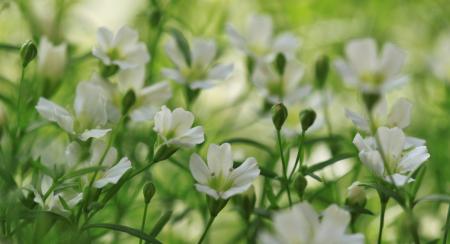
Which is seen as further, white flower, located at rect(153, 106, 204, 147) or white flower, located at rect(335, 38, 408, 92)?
white flower, located at rect(335, 38, 408, 92)

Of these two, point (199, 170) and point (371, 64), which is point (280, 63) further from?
point (199, 170)

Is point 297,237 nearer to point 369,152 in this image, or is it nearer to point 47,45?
point 369,152

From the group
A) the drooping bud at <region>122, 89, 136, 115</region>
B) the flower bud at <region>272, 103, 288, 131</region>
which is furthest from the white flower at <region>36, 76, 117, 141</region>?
the flower bud at <region>272, 103, 288, 131</region>

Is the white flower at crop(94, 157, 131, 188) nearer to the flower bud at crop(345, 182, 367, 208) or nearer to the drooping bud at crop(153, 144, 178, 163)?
the drooping bud at crop(153, 144, 178, 163)

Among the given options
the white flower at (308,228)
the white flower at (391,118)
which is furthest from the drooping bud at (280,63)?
the white flower at (308,228)

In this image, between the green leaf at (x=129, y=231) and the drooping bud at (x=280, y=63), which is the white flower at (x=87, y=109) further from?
the drooping bud at (x=280, y=63)

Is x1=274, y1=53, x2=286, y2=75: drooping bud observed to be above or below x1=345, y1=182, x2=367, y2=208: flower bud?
above

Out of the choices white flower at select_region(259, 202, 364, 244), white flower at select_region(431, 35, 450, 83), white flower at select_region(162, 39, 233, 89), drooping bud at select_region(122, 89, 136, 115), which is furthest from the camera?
white flower at select_region(431, 35, 450, 83)
